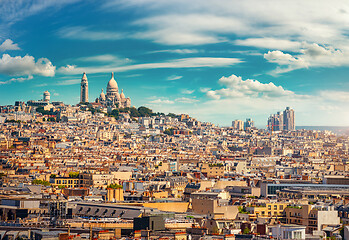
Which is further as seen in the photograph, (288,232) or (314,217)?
(314,217)

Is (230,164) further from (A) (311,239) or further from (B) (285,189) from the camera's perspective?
(A) (311,239)

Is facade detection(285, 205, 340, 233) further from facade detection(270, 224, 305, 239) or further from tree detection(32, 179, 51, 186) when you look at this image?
tree detection(32, 179, 51, 186)

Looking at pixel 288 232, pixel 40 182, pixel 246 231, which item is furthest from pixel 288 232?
pixel 40 182

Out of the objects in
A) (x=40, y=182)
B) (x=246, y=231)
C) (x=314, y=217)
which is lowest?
(x=246, y=231)

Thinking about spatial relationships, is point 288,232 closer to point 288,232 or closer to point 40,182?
point 288,232

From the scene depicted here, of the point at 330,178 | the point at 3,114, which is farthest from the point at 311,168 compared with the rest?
the point at 3,114

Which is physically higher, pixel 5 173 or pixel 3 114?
pixel 3 114

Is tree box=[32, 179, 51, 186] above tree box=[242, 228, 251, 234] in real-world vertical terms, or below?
above

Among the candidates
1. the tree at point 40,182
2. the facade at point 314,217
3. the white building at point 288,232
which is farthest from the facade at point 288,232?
the tree at point 40,182

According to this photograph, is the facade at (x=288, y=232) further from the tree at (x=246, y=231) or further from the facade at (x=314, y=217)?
the facade at (x=314, y=217)

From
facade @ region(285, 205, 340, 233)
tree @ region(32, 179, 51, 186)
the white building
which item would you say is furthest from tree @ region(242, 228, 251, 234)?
tree @ region(32, 179, 51, 186)

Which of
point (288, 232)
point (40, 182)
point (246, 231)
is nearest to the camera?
point (288, 232)
